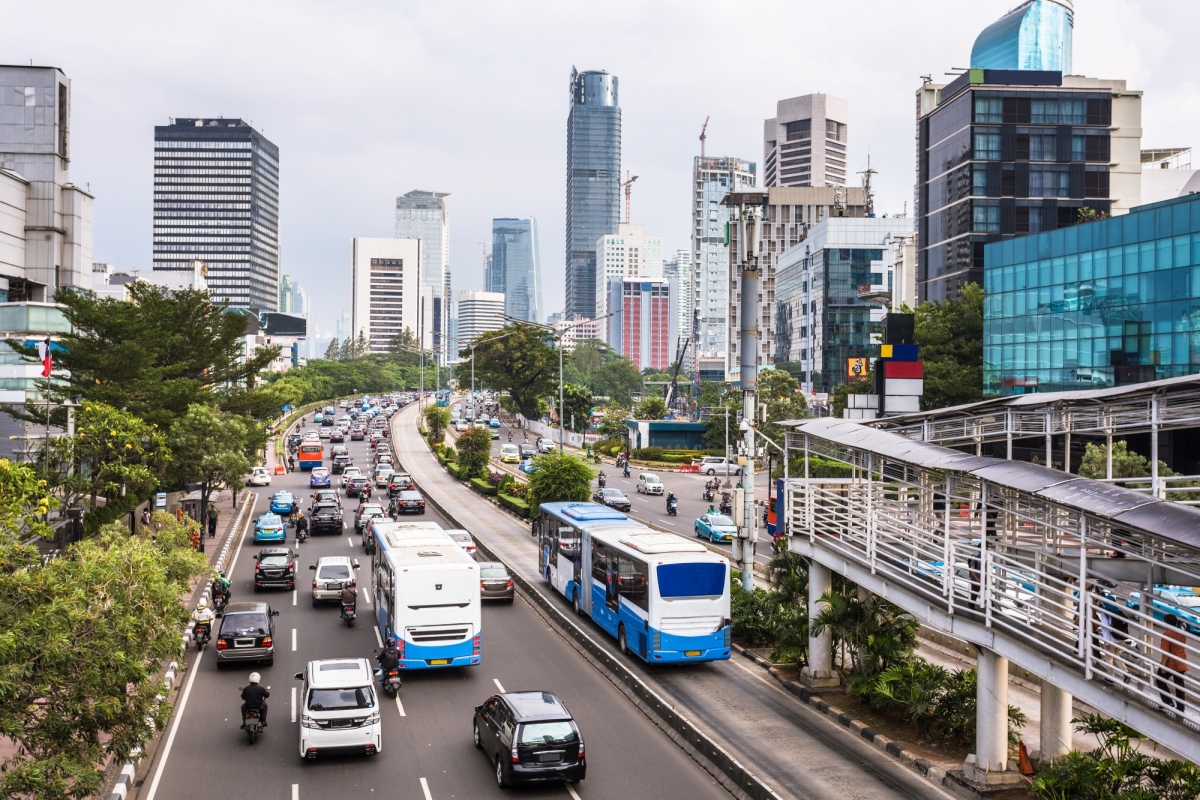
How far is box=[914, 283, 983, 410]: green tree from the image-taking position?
70.8 m

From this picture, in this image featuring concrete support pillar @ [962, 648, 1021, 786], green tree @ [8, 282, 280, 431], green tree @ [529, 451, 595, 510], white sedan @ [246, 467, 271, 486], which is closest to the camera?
concrete support pillar @ [962, 648, 1021, 786]

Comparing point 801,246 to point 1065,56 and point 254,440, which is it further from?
point 254,440

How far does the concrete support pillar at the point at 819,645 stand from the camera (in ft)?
76.4

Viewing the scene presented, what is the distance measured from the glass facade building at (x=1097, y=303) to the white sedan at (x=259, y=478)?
50076mm

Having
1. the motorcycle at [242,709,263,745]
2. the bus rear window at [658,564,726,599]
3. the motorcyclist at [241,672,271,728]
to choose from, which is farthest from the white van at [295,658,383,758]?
the bus rear window at [658,564,726,599]

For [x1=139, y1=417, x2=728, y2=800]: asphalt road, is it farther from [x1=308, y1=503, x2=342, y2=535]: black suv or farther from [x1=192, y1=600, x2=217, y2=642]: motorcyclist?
[x1=308, y1=503, x2=342, y2=535]: black suv

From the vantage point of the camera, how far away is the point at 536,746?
679 inches

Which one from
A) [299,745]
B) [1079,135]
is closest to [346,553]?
[299,745]

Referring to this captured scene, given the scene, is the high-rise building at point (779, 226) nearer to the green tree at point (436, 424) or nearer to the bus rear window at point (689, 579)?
the green tree at point (436, 424)

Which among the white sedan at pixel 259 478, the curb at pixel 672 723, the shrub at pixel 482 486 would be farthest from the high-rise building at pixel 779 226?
the curb at pixel 672 723

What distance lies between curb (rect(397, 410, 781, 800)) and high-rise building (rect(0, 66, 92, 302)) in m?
47.8

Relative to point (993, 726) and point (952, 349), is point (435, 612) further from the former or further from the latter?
point (952, 349)

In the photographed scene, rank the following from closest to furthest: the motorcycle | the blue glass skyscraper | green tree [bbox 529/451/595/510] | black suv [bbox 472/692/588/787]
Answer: black suv [bbox 472/692/588/787] < the motorcycle < green tree [bbox 529/451/595/510] < the blue glass skyscraper

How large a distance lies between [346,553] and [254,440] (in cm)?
1338
